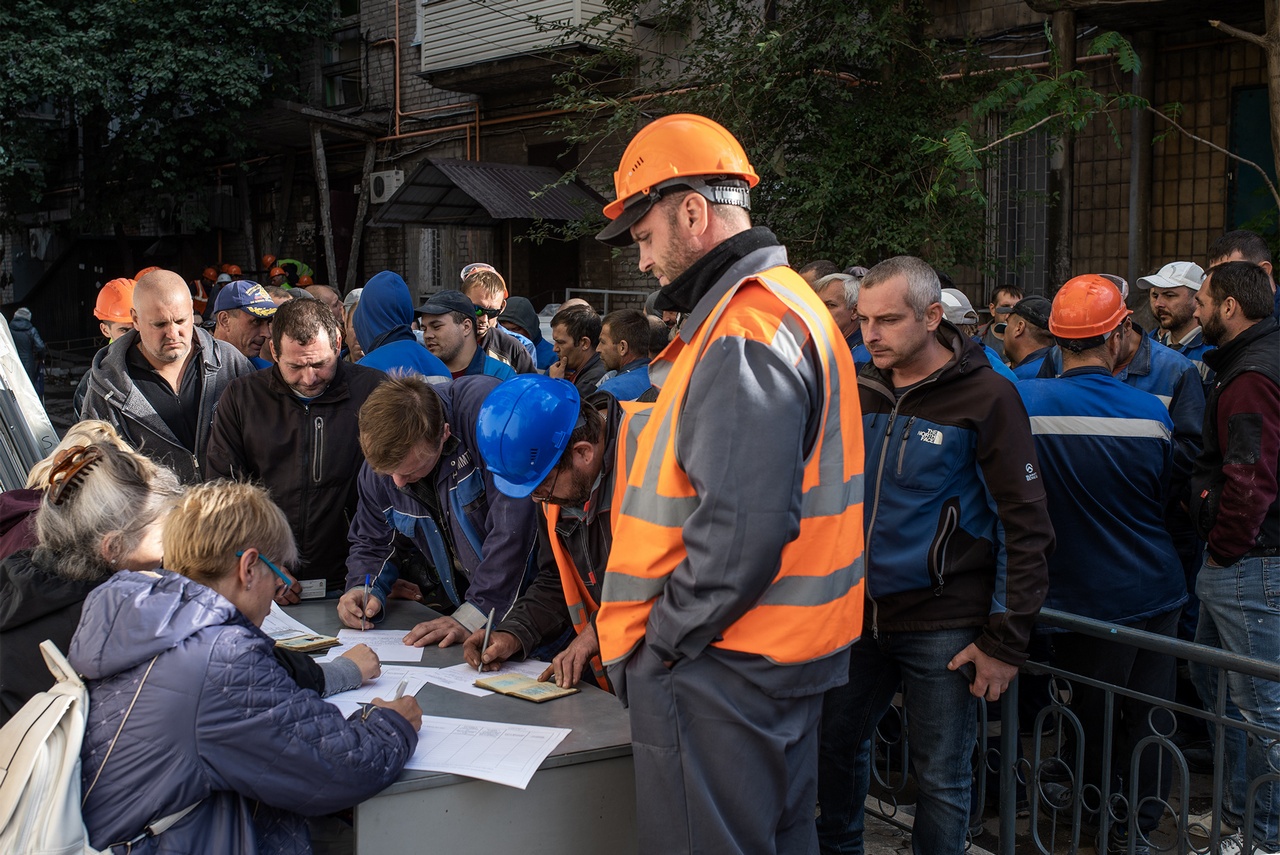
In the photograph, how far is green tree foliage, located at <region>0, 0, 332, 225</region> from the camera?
15.7 meters

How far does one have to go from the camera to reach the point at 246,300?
5625 mm

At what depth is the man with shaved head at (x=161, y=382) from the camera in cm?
438

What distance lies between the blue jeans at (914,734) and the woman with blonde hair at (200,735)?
4.51ft

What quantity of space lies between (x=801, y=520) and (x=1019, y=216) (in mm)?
8969

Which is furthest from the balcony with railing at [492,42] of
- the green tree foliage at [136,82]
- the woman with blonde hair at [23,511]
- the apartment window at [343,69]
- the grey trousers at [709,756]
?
the grey trousers at [709,756]

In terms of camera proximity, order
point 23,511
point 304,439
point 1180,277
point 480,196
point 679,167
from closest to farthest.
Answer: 1. point 679,167
2. point 23,511
3. point 304,439
4. point 1180,277
5. point 480,196

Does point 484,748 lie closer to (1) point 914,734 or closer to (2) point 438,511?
(2) point 438,511

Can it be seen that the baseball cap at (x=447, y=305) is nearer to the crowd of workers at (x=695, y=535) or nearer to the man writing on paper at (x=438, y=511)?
the crowd of workers at (x=695, y=535)

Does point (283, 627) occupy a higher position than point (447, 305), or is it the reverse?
point (447, 305)

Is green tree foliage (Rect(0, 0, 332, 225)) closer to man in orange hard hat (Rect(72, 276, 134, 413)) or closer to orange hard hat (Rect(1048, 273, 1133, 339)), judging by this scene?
man in orange hard hat (Rect(72, 276, 134, 413))

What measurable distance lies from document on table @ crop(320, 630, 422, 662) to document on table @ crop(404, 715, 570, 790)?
0.53 metres

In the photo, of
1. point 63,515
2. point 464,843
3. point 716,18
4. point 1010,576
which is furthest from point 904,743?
point 716,18

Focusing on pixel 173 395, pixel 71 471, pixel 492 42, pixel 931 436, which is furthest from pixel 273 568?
pixel 492 42

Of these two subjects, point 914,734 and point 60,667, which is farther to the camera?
point 914,734
